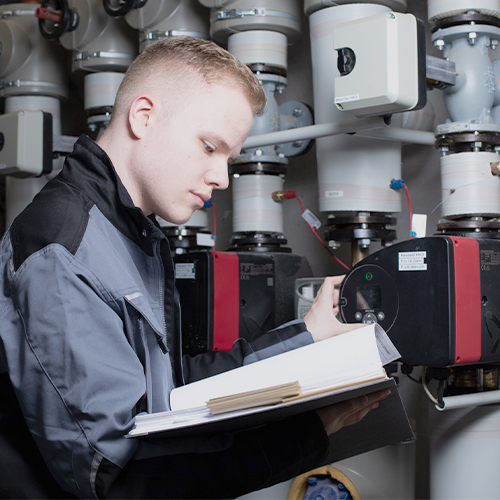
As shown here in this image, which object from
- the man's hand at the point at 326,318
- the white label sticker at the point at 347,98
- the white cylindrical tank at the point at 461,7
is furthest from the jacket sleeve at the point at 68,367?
the white cylindrical tank at the point at 461,7

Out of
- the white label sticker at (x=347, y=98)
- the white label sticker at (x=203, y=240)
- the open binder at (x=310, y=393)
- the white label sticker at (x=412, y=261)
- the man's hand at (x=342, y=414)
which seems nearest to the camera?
the open binder at (x=310, y=393)

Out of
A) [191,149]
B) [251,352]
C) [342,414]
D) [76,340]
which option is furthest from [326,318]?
[76,340]

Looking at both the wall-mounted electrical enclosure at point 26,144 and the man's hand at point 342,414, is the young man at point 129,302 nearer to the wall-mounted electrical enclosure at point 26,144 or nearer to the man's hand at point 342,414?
the man's hand at point 342,414

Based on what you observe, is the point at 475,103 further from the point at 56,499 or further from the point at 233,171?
the point at 56,499

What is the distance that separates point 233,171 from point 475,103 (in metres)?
0.74

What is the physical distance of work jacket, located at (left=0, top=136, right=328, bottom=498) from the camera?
0.59m

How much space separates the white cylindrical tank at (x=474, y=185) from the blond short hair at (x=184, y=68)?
2.16 ft

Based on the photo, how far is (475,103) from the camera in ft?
4.41

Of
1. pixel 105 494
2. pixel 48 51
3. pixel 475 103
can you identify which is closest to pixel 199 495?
pixel 105 494

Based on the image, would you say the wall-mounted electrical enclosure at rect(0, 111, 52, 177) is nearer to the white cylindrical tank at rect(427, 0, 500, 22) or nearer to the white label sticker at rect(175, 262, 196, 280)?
the white label sticker at rect(175, 262, 196, 280)

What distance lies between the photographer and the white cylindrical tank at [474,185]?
1306mm

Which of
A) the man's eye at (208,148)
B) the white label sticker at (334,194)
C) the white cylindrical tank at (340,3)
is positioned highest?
the white cylindrical tank at (340,3)

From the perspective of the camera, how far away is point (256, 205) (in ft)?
5.75

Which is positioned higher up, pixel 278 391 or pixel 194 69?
pixel 194 69
